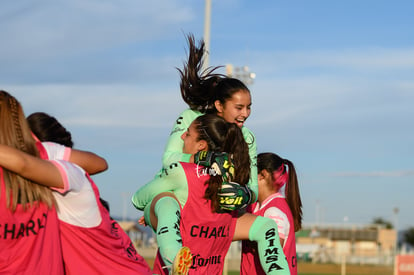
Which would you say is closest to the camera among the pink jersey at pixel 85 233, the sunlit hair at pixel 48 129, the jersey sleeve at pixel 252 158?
the pink jersey at pixel 85 233

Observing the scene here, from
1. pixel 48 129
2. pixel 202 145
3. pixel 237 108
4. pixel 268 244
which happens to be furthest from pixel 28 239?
pixel 237 108

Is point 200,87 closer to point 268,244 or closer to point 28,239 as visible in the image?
point 268,244

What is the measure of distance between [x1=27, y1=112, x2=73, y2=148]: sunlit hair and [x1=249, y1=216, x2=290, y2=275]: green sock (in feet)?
6.72

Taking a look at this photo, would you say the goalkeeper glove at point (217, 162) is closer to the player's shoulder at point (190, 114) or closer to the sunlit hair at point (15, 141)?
the player's shoulder at point (190, 114)

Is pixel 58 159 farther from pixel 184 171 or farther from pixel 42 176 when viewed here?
pixel 184 171

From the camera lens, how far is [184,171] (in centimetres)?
541

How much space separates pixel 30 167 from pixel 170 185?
198 cm

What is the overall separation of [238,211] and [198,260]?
603 millimetres

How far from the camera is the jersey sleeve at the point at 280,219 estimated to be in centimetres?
650

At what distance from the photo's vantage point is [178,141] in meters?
6.04

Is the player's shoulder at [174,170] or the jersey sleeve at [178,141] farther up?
the jersey sleeve at [178,141]

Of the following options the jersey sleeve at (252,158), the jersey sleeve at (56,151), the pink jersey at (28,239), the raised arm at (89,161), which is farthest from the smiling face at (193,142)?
the pink jersey at (28,239)

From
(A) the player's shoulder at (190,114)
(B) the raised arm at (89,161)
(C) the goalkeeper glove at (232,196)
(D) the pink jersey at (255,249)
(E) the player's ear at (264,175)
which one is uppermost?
(A) the player's shoulder at (190,114)

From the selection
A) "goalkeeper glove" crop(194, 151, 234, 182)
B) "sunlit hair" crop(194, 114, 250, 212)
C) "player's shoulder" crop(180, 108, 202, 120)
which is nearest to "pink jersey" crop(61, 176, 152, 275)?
"goalkeeper glove" crop(194, 151, 234, 182)
